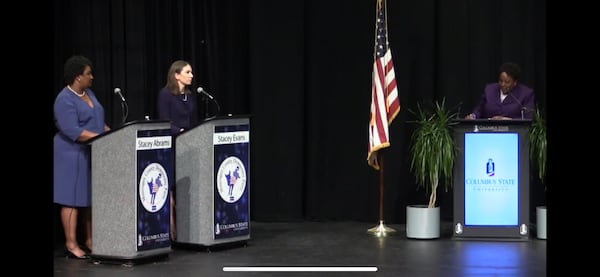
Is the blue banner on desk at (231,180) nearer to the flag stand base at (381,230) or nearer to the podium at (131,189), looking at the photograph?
the podium at (131,189)

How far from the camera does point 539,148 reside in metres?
8.62

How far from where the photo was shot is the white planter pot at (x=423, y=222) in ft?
28.2

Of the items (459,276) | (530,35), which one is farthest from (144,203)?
(530,35)

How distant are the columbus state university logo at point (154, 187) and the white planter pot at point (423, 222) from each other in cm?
215

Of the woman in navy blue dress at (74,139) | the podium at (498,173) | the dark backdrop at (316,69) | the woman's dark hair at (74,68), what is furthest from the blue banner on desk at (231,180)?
the podium at (498,173)

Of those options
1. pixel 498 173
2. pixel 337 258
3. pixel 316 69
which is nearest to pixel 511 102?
pixel 498 173

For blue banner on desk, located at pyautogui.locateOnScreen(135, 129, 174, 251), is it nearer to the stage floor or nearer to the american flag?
the stage floor

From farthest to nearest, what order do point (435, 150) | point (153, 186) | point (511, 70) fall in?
point (511, 70)
point (435, 150)
point (153, 186)

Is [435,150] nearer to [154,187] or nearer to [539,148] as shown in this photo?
[539,148]

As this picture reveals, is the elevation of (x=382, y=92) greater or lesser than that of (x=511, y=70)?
lesser

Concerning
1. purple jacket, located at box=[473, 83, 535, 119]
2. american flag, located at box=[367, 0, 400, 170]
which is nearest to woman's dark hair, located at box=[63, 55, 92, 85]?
american flag, located at box=[367, 0, 400, 170]

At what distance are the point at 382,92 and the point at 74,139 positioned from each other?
2.63 meters

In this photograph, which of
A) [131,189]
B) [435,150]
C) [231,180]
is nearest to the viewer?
[131,189]

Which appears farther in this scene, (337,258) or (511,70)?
(511,70)
